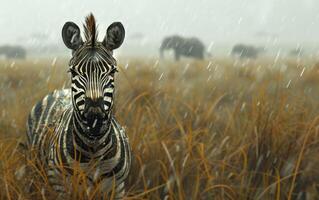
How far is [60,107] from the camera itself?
3.79 m

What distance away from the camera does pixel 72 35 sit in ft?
8.66

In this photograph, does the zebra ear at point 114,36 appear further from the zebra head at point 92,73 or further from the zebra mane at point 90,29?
the zebra mane at point 90,29

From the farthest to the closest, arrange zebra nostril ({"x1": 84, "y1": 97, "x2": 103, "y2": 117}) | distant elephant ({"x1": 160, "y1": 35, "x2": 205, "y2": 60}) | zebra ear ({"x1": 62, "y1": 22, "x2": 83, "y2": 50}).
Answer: distant elephant ({"x1": 160, "y1": 35, "x2": 205, "y2": 60}), zebra ear ({"x1": 62, "y1": 22, "x2": 83, "y2": 50}), zebra nostril ({"x1": 84, "y1": 97, "x2": 103, "y2": 117})

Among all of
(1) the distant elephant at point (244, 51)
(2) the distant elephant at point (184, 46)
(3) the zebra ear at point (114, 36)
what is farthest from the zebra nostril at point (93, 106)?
(1) the distant elephant at point (244, 51)

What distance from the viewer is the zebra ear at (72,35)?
2.61 m

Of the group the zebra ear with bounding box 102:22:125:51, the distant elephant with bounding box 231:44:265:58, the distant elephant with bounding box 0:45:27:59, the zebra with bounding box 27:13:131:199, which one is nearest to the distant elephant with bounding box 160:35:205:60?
the distant elephant with bounding box 231:44:265:58

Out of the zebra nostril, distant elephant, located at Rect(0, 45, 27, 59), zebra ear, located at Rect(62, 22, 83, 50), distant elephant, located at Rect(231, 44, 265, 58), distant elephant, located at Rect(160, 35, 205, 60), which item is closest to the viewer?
the zebra nostril

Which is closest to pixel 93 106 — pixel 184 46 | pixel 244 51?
pixel 184 46

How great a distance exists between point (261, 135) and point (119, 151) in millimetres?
1406

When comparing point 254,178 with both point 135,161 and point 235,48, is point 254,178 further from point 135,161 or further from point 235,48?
point 235,48

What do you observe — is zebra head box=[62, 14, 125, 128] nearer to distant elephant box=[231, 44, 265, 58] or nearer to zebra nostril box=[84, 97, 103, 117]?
zebra nostril box=[84, 97, 103, 117]

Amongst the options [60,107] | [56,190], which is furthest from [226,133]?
[56,190]

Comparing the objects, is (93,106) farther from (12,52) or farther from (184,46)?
(12,52)

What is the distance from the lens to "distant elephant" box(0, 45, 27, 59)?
84.8 feet
